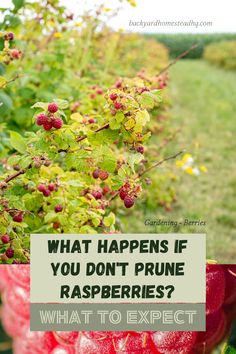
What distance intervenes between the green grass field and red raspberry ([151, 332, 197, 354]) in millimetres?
681

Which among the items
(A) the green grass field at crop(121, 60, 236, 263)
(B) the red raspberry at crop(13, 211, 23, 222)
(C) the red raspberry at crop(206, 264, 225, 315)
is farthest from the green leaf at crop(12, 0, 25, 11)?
(C) the red raspberry at crop(206, 264, 225, 315)

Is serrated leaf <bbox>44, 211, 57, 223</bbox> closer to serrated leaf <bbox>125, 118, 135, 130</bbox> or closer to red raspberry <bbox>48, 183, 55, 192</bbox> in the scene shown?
red raspberry <bbox>48, 183, 55, 192</bbox>

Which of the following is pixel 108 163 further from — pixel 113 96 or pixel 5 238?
pixel 5 238

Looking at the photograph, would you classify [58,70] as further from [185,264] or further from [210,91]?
[210,91]

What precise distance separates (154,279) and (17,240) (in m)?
0.34

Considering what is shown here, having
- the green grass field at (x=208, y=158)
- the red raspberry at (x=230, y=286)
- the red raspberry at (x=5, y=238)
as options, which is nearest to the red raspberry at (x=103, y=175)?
the red raspberry at (x=5, y=238)

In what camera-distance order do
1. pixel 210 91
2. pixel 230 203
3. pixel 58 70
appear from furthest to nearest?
pixel 210 91
pixel 230 203
pixel 58 70

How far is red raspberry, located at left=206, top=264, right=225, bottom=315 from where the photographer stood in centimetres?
130

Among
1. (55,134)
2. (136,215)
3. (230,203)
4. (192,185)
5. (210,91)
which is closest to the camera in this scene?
(55,134)

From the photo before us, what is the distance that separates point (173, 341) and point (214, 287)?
0.12 meters

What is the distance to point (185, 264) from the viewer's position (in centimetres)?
138

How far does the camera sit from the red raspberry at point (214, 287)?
1.30 m

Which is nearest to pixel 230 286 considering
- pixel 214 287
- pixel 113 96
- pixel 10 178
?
pixel 214 287

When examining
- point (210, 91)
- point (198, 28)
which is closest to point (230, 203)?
point (198, 28)
